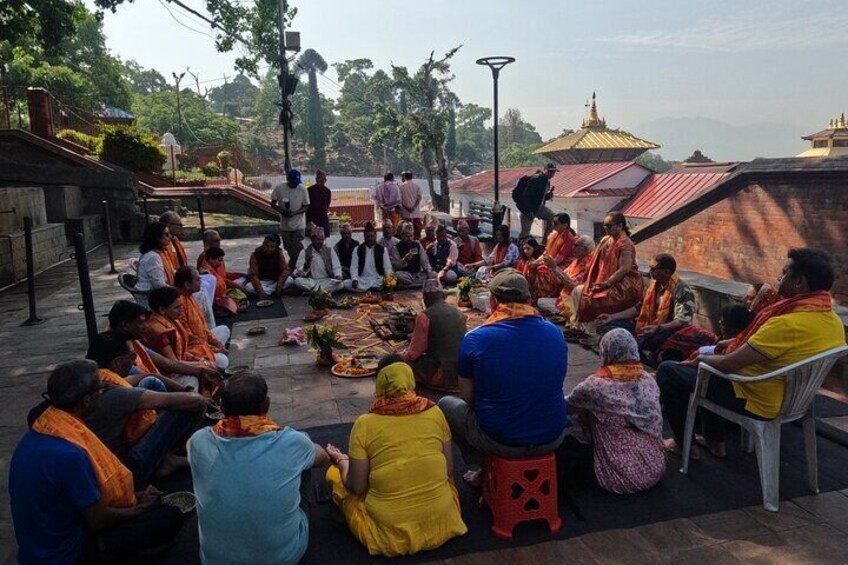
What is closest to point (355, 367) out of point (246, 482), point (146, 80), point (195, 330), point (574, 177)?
point (195, 330)

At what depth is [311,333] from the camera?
6.31m

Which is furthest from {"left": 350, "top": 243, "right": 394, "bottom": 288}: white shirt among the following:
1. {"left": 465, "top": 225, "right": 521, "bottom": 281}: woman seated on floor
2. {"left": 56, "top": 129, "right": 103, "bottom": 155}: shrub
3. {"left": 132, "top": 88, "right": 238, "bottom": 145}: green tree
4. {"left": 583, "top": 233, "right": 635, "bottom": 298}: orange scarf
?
{"left": 132, "top": 88, "right": 238, "bottom": 145}: green tree

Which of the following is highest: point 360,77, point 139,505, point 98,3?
point 360,77

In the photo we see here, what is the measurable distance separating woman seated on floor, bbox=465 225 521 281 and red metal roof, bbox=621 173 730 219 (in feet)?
48.5

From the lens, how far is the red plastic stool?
323cm

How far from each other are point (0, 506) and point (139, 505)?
4.28 feet

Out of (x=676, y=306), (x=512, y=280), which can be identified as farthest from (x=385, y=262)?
(x=512, y=280)

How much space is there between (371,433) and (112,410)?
1538mm

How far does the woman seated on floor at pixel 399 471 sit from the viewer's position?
9.67 feet

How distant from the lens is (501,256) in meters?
9.55

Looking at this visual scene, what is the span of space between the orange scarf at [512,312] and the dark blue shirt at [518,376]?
0.03 meters

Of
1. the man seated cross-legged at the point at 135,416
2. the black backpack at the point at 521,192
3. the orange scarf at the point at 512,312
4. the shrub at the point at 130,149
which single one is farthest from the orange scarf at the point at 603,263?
the shrub at the point at 130,149

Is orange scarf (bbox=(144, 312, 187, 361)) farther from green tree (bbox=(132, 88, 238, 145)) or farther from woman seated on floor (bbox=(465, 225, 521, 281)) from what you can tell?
green tree (bbox=(132, 88, 238, 145))

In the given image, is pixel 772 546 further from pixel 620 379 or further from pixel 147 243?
pixel 147 243
